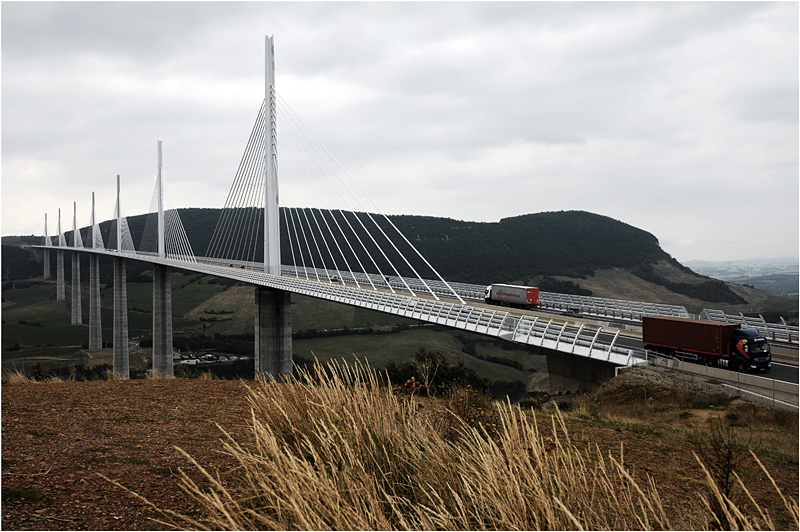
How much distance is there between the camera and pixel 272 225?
37469 millimetres

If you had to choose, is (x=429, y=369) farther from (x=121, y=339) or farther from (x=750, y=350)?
(x=121, y=339)

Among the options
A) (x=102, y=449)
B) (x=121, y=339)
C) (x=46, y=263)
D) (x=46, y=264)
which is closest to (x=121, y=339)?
(x=121, y=339)

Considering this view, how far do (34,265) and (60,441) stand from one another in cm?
15844

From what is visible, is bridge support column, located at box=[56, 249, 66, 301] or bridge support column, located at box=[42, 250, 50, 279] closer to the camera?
bridge support column, located at box=[56, 249, 66, 301]

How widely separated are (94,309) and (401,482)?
90.5 metres

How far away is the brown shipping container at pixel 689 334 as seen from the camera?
16.8m

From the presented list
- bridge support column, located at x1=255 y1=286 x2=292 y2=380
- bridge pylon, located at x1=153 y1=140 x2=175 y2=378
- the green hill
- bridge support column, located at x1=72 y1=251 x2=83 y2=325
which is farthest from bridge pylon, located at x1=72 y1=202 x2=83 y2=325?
bridge support column, located at x1=255 y1=286 x2=292 y2=380

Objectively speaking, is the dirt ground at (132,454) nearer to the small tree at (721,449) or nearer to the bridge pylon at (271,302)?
the small tree at (721,449)

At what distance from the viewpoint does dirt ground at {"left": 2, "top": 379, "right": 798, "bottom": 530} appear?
4.94 meters

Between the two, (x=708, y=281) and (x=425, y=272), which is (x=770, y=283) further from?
(x=425, y=272)

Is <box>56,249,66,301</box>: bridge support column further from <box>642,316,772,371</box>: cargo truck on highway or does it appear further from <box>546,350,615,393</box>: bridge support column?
<box>642,316,772,371</box>: cargo truck on highway

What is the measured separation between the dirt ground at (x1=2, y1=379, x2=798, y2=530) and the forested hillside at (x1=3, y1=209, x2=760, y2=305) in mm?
83036

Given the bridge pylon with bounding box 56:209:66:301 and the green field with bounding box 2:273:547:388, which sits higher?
the bridge pylon with bounding box 56:209:66:301

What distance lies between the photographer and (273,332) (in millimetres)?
39875
